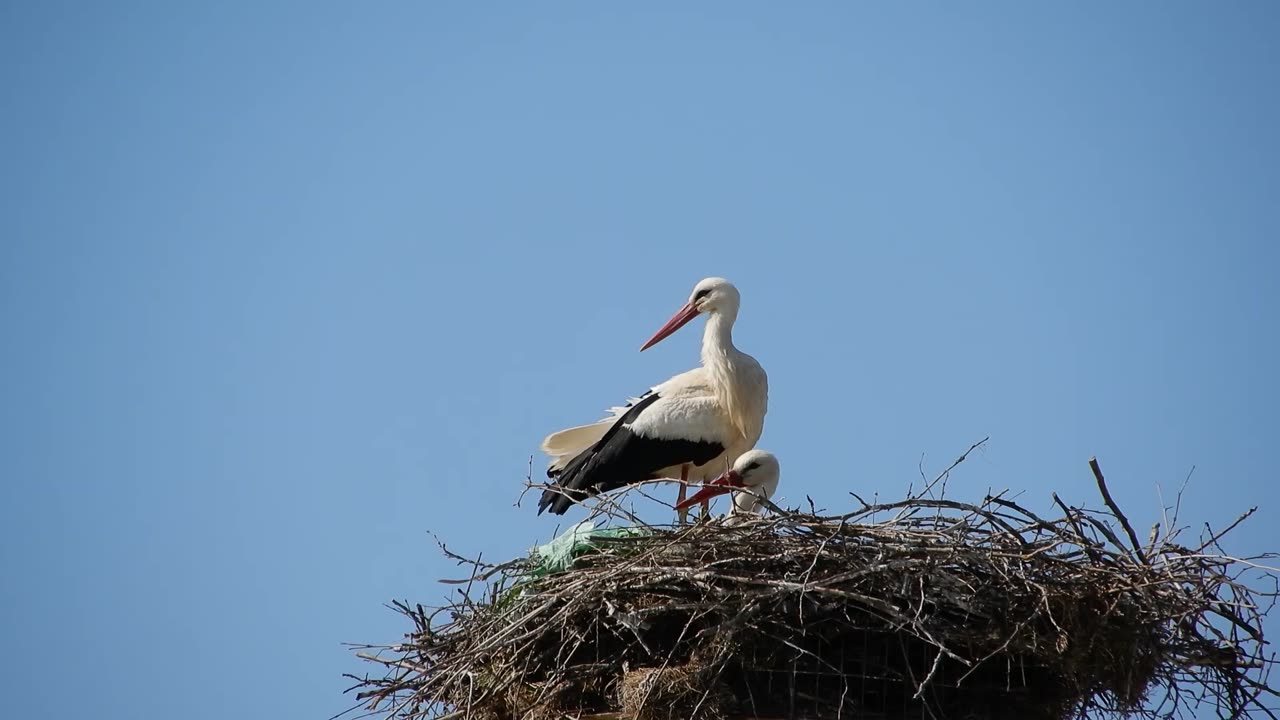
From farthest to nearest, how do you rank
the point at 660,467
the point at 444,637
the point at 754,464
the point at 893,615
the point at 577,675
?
the point at 660,467
the point at 754,464
the point at 444,637
the point at 577,675
the point at 893,615

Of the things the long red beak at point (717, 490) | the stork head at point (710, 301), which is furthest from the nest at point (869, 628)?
the stork head at point (710, 301)

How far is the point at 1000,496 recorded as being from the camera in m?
6.09

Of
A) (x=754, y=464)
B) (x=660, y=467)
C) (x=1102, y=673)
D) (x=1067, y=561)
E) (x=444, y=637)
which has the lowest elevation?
(x=1102, y=673)

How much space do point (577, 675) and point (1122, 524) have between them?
6.84ft

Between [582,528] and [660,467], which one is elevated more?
[660,467]

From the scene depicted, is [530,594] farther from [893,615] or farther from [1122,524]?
[1122,524]

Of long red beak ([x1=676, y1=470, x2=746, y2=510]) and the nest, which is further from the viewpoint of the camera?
long red beak ([x1=676, y1=470, x2=746, y2=510])

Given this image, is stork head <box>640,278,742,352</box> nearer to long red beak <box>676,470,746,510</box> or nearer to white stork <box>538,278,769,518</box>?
white stork <box>538,278,769,518</box>

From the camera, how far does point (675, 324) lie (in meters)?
9.90

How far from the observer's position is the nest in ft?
19.4

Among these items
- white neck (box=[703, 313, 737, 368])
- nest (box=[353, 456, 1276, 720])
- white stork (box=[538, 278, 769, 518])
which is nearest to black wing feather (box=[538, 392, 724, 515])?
white stork (box=[538, 278, 769, 518])

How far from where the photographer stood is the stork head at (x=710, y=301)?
31.5 ft

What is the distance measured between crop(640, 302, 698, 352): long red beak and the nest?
3556 millimetres

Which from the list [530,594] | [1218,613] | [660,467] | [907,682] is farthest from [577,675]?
[660,467]
